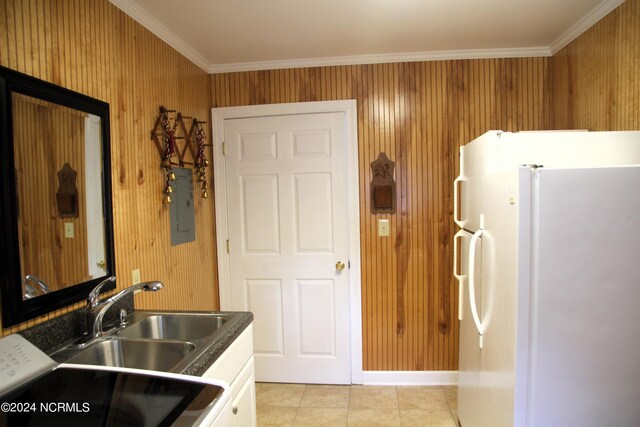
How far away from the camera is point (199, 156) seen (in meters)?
2.30

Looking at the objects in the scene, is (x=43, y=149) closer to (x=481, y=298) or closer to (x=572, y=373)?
(x=481, y=298)

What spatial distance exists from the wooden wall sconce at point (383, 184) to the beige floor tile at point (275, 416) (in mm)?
1549

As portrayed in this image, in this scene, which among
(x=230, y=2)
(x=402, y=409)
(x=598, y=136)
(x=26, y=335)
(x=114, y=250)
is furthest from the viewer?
(x=402, y=409)

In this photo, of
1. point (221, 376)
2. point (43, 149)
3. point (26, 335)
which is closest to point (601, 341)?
point (221, 376)

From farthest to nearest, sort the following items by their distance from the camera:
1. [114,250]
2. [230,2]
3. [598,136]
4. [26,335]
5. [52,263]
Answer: [230,2], [114,250], [598,136], [52,263], [26,335]

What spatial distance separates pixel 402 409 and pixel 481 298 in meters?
1.13

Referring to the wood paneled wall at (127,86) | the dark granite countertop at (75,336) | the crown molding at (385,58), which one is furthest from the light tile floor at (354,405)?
the crown molding at (385,58)

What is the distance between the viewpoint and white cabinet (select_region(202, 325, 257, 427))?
1.31 metres

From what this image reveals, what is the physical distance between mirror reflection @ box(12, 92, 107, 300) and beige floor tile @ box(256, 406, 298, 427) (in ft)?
4.71

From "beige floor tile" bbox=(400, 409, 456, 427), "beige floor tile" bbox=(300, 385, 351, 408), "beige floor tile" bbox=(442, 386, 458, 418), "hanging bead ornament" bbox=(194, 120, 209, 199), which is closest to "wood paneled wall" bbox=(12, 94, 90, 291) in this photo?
"hanging bead ornament" bbox=(194, 120, 209, 199)

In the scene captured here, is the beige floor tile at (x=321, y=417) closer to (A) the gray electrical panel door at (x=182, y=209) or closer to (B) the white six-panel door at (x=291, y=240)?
(B) the white six-panel door at (x=291, y=240)

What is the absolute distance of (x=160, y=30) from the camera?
1.95 m

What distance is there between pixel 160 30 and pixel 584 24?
2.48m

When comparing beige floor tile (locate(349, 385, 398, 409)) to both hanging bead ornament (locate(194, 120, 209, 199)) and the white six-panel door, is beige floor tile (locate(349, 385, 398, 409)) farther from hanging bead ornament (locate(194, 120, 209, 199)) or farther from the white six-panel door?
hanging bead ornament (locate(194, 120, 209, 199))
